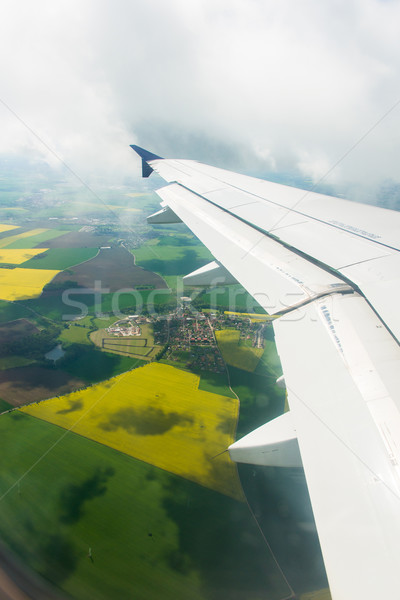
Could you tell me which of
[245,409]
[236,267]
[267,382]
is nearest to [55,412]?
[245,409]

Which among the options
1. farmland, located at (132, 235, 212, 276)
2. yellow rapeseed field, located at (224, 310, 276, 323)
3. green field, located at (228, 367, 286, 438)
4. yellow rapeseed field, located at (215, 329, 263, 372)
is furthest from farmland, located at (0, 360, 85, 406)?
farmland, located at (132, 235, 212, 276)

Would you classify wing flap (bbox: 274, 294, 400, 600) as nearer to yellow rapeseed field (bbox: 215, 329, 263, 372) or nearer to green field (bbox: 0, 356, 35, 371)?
yellow rapeseed field (bbox: 215, 329, 263, 372)

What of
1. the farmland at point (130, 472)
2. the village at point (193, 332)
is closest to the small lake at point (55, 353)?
the farmland at point (130, 472)

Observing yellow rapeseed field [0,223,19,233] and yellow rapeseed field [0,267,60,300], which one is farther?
yellow rapeseed field [0,223,19,233]

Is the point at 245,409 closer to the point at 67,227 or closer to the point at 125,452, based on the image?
the point at 125,452

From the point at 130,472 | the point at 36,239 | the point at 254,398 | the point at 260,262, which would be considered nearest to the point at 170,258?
the point at 36,239

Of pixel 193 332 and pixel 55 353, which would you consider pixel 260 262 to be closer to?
pixel 193 332

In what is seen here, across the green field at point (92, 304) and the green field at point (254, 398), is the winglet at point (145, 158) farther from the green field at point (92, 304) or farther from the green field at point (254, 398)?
the green field at point (92, 304)
